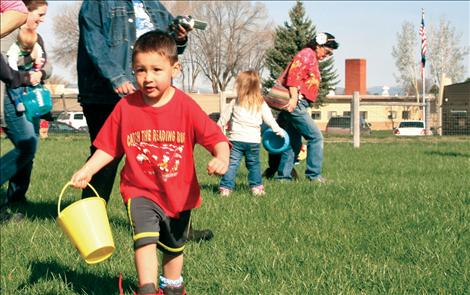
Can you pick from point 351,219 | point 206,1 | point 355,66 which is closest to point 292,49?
point 206,1

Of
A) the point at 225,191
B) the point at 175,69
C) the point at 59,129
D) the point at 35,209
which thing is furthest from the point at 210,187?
the point at 59,129

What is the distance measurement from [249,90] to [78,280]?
451 centimetres

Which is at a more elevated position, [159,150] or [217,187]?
[159,150]

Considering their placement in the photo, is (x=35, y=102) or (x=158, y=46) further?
(x=35, y=102)

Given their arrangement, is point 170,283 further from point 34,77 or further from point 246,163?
point 246,163

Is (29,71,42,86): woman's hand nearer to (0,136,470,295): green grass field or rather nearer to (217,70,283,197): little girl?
(0,136,470,295): green grass field

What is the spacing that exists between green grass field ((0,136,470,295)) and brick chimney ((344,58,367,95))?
91.3 m

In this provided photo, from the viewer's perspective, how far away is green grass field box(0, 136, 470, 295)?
3963mm

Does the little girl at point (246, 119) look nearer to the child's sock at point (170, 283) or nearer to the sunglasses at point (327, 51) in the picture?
the sunglasses at point (327, 51)

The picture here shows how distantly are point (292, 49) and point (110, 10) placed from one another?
51731 mm

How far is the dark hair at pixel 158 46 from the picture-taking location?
139 inches

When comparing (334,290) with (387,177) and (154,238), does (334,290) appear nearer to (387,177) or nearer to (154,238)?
(154,238)

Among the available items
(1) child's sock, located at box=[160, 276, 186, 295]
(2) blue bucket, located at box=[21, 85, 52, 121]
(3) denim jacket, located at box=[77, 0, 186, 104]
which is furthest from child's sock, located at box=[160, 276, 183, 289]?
(2) blue bucket, located at box=[21, 85, 52, 121]

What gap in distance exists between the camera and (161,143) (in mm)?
3564
